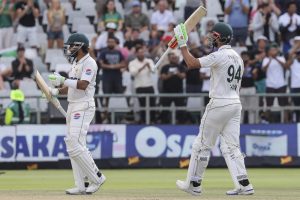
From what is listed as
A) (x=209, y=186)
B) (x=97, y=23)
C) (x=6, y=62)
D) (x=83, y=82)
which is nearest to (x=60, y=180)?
(x=209, y=186)

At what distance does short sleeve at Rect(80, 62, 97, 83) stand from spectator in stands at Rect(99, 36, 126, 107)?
8.24 meters

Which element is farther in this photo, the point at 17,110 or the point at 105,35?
the point at 105,35

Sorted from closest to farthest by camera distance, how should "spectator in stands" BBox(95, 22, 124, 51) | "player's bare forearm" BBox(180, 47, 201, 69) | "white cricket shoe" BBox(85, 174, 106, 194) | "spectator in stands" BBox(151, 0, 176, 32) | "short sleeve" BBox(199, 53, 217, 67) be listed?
"player's bare forearm" BBox(180, 47, 201, 69) → "short sleeve" BBox(199, 53, 217, 67) → "white cricket shoe" BBox(85, 174, 106, 194) → "spectator in stands" BBox(95, 22, 124, 51) → "spectator in stands" BBox(151, 0, 176, 32)

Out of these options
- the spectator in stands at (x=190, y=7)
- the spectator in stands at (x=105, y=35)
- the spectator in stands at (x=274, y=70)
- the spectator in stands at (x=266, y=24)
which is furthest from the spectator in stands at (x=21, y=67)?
the spectator in stands at (x=266, y=24)

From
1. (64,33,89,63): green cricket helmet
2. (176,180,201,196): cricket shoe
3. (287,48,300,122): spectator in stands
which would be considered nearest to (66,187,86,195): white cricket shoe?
(176,180,201,196): cricket shoe

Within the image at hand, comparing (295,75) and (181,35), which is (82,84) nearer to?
(181,35)

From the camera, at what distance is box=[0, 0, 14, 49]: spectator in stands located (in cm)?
2406

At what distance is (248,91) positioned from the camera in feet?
71.0

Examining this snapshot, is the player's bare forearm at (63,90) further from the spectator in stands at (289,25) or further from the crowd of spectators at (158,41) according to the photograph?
the spectator in stands at (289,25)

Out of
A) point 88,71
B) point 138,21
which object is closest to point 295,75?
point 138,21

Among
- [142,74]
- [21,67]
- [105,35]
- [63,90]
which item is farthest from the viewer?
[105,35]

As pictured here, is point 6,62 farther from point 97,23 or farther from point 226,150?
point 226,150

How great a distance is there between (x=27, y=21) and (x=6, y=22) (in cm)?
51

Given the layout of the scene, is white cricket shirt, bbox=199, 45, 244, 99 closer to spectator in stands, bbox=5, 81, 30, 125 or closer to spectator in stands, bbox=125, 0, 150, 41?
spectator in stands, bbox=5, 81, 30, 125
